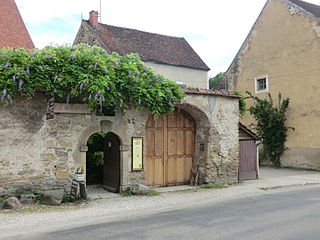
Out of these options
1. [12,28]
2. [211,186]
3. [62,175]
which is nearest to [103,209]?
[62,175]

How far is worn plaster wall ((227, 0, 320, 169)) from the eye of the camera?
57.1 feet

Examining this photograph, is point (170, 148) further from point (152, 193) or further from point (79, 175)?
point (79, 175)

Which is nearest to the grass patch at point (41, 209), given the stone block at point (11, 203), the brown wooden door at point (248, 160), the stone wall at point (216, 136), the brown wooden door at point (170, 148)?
the stone block at point (11, 203)

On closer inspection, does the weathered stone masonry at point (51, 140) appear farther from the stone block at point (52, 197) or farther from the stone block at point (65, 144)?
the stone block at point (52, 197)

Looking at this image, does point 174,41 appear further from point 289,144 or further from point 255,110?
point 289,144

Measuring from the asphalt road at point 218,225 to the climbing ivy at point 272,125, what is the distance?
10.9 m

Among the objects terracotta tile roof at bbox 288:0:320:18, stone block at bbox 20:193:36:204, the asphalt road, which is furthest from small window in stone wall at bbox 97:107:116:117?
terracotta tile roof at bbox 288:0:320:18

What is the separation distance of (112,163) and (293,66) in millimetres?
12747

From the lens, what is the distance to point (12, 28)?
47.0 feet

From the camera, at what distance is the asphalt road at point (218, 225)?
5.61m

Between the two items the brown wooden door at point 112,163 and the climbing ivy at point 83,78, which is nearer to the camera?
the climbing ivy at point 83,78

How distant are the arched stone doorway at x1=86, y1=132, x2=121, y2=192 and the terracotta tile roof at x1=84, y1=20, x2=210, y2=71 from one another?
9118mm

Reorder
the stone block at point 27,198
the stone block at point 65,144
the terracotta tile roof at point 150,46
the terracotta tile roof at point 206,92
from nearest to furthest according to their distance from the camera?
the stone block at point 27,198 → the stone block at point 65,144 → the terracotta tile roof at point 206,92 → the terracotta tile roof at point 150,46

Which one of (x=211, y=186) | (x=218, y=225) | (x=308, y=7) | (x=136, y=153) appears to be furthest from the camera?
(x=308, y=7)
